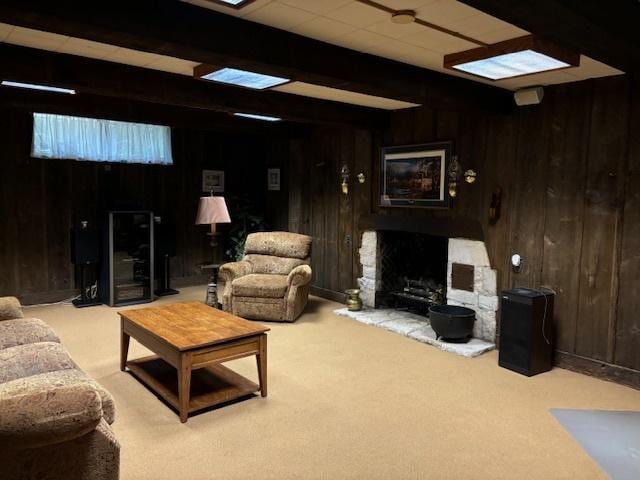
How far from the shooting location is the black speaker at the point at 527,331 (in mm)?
3725

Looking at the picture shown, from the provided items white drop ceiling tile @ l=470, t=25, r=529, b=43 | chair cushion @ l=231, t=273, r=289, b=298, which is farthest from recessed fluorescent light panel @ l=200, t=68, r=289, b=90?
chair cushion @ l=231, t=273, r=289, b=298

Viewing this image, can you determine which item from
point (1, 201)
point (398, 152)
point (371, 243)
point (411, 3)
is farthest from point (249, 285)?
point (411, 3)

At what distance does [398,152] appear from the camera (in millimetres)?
5191

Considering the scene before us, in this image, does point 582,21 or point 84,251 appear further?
point 84,251

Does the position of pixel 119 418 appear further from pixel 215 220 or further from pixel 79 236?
pixel 79 236

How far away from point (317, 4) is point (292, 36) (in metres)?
0.45

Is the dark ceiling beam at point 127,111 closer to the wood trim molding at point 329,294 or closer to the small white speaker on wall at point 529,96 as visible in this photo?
the wood trim molding at point 329,294

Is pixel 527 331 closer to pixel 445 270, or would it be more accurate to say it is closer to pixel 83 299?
pixel 445 270

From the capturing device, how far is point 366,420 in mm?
2951

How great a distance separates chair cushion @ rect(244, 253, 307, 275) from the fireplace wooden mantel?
0.90 meters

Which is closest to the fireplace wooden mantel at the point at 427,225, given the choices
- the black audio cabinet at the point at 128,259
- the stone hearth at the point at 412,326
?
the stone hearth at the point at 412,326

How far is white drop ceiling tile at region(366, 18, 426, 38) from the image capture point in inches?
100

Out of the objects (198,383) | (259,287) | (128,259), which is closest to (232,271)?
(259,287)

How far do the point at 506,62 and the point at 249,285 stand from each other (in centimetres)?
320
